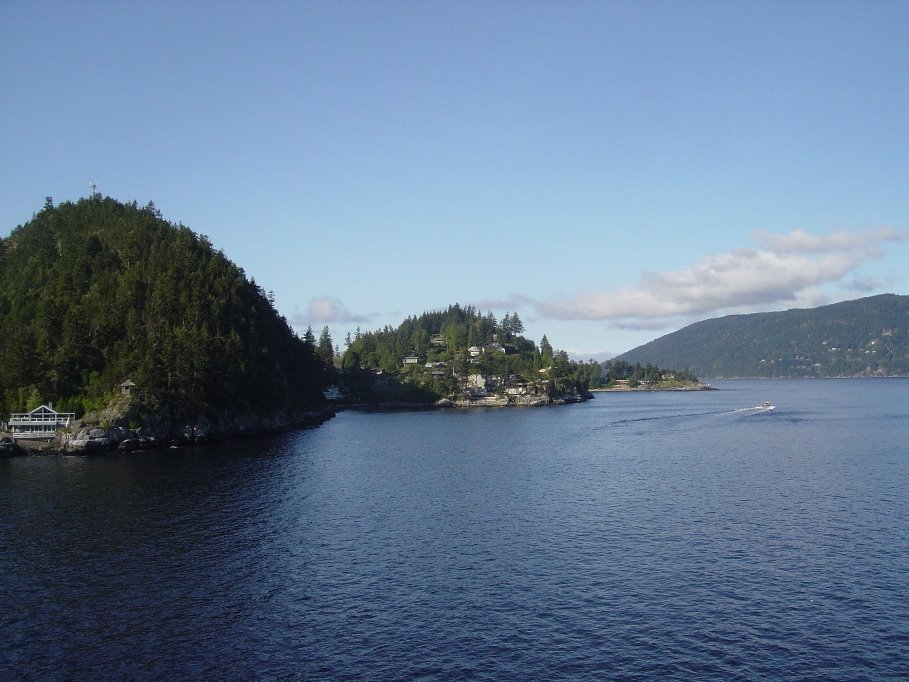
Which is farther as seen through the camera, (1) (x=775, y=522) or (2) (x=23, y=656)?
(1) (x=775, y=522)

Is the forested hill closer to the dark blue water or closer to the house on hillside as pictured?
the house on hillside

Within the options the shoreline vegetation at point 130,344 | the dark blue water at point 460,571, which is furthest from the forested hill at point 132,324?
the dark blue water at point 460,571

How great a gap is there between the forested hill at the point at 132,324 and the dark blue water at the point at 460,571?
983 inches

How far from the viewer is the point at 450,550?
4456cm

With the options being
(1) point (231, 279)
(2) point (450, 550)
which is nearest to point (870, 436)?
(2) point (450, 550)

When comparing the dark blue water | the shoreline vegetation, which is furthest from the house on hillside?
the dark blue water

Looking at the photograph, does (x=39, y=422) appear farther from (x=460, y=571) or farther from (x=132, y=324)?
(x=460, y=571)

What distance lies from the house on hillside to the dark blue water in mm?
17137

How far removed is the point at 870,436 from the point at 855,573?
7808 cm

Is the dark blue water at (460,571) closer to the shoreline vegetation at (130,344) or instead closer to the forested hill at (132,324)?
the shoreline vegetation at (130,344)

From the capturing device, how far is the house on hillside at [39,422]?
9531 cm

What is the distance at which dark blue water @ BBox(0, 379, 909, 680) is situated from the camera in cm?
2911

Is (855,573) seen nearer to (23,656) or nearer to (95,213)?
(23,656)

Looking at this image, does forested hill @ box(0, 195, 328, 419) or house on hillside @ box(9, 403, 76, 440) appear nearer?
house on hillside @ box(9, 403, 76, 440)
